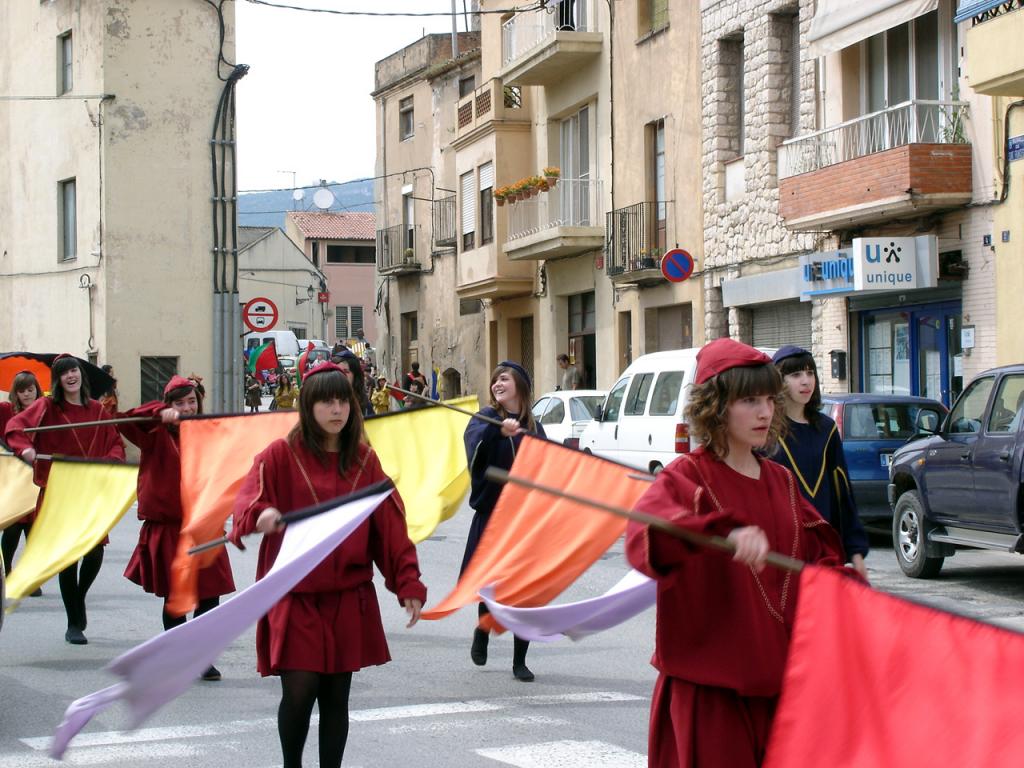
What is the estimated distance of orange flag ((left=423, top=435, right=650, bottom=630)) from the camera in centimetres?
714

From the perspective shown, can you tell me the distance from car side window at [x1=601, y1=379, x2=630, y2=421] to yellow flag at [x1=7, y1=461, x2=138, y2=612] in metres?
10.4

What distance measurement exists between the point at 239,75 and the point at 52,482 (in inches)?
803

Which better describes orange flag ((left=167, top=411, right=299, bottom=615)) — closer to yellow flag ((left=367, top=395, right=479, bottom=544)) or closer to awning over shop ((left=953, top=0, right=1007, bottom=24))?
yellow flag ((left=367, top=395, right=479, bottom=544))

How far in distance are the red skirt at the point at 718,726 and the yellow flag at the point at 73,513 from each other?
6.12 m

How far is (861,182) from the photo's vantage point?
2008 cm

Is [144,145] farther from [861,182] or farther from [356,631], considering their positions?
[356,631]

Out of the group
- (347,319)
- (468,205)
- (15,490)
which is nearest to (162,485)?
(15,490)

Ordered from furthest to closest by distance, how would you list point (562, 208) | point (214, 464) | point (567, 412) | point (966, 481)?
point (562, 208) < point (567, 412) < point (966, 481) < point (214, 464)

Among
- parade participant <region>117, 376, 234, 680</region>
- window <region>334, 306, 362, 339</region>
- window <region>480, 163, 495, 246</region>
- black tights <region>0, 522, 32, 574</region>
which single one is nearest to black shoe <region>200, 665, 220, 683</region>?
parade participant <region>117, 376, 234, 680</region>

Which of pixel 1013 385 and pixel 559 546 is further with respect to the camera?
pixel 1013 385

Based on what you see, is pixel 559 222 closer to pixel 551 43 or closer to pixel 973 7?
pixel 551 43

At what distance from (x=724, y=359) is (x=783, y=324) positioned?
66.3 feet

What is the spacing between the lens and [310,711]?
565 cm

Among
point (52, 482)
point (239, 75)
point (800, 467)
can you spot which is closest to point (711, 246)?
point (239, 75)
